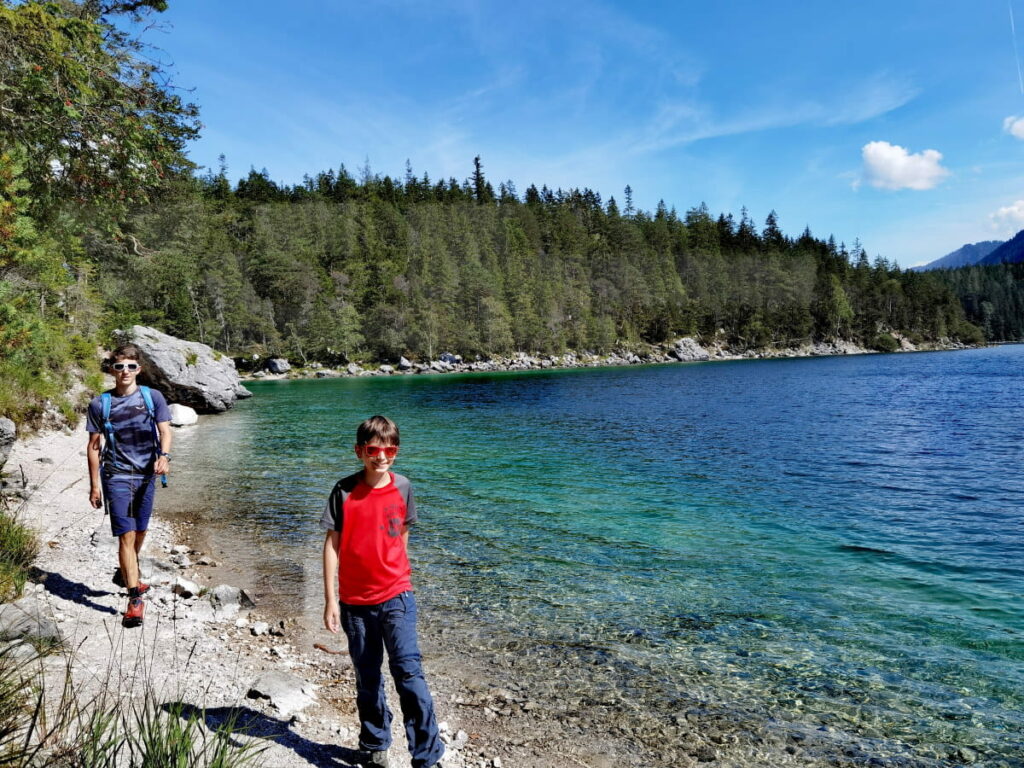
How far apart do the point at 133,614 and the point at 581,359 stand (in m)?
110

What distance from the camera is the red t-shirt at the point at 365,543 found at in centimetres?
399

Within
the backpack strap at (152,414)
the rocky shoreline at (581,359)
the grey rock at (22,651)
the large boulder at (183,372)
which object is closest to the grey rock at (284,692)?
the grey rock at (22,651)

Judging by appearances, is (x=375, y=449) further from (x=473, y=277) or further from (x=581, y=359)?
(x=581, y=359)

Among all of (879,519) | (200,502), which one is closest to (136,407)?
(200,502)

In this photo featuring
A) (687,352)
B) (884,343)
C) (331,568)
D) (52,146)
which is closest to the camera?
(331,568)

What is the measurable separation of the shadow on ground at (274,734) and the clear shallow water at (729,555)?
2712mm

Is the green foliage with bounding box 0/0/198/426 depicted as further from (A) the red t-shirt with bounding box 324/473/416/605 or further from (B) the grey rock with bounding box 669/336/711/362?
(B) the grey rock with bounding box 669/336/711/362

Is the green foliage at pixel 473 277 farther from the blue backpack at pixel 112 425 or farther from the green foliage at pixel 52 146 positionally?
the blue backpack at pixel 112 425

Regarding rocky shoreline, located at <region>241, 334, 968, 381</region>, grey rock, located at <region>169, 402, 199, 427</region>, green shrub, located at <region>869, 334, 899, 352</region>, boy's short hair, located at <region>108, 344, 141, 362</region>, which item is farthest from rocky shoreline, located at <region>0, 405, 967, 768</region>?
green shrub, located at <region>869, 334, 899, 352</region>

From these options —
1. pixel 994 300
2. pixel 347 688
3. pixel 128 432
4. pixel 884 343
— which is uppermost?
pixel 994 300

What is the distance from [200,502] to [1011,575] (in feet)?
54.3

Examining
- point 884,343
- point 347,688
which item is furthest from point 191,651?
point 884,343

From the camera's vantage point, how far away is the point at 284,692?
5098 millimetres

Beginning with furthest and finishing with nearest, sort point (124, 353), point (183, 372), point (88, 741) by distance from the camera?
point (183, 372), point (124, 353), point (88, 741)
